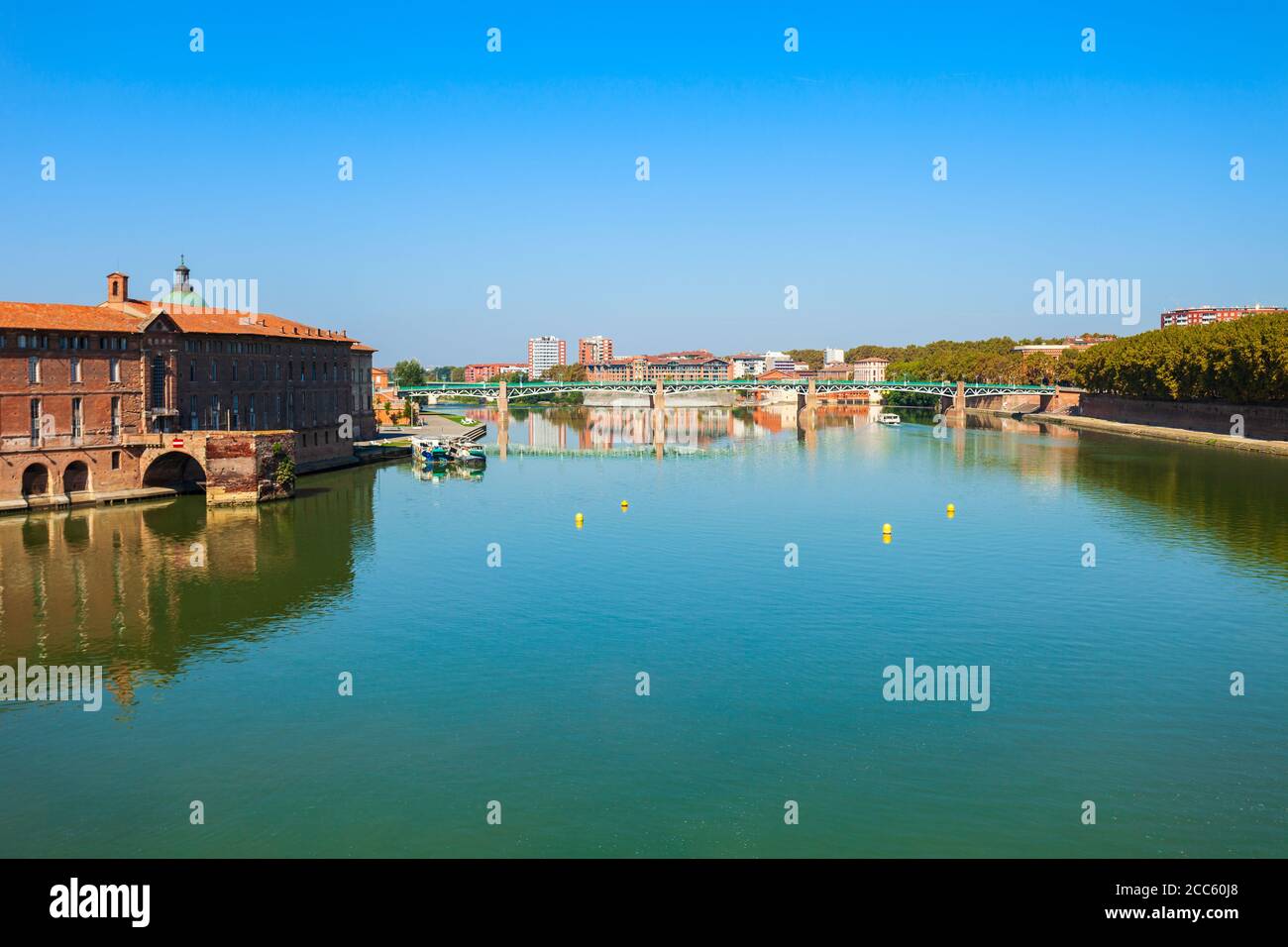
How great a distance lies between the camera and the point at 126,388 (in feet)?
196

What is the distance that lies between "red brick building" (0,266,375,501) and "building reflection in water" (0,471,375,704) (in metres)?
3.00

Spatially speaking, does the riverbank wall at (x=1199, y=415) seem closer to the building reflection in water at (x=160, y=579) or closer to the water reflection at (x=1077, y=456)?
the water reflection at (x=1077, y=456)

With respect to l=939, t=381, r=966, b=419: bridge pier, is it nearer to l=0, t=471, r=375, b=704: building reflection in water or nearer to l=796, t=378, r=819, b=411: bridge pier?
l=796, t=378, r=819, b=411: bridge pier

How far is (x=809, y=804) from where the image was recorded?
20.8 meters

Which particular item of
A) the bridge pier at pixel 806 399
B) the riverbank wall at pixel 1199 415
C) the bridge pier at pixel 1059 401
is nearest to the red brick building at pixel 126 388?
the riverbank wall at pixel 1199 415

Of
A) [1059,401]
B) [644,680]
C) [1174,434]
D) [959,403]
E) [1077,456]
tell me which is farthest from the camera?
[1059,401]

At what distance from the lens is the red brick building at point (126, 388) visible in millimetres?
54281

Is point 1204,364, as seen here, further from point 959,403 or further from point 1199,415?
point 959,403

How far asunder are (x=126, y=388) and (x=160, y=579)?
75.4 feet

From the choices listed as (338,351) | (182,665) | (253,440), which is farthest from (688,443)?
(182,665)

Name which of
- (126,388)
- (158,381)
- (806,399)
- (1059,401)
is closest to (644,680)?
(126,388)

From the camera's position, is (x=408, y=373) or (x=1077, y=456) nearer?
(x=1077, y=456)
